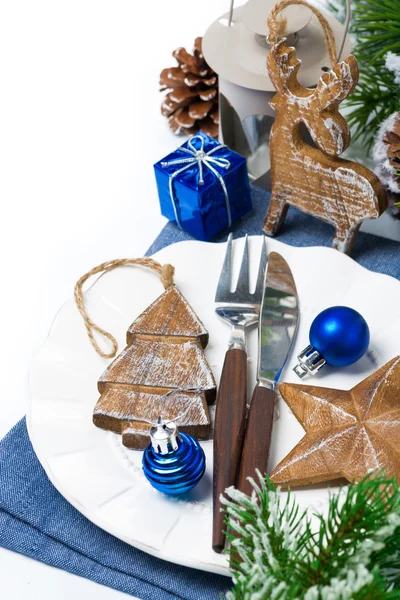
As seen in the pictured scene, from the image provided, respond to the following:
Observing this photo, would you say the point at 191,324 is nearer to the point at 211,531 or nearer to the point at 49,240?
the point at 211,531

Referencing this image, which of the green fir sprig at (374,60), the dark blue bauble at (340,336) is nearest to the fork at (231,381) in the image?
the dark blue bauble at (340,336)

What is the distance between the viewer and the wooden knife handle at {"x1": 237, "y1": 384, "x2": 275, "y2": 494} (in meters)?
0.80

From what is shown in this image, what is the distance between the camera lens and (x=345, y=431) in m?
0.82

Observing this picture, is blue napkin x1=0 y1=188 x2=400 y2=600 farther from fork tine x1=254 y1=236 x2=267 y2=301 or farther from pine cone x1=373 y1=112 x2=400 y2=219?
pine cone x1=373 y1=112 x2=400 y2=219

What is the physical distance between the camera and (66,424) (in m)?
0.90

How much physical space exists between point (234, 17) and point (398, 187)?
1.44 ft

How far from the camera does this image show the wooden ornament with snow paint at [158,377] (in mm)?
873

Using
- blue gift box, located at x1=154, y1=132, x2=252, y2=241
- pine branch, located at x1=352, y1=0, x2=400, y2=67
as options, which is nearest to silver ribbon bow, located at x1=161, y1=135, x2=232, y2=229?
blue gift box, located at x1=154, y1=132, x2=252, y2=241

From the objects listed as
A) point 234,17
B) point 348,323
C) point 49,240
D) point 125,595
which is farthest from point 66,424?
point 234,17

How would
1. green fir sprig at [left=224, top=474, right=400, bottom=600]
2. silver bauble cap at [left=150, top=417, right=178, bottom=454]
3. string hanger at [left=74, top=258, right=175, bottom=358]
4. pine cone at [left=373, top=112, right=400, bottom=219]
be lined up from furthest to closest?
1. pine cone at [left=373, top=112, right=400, bottom=219]
2. string hanger at [left=74, top=258, right=175, bottom=358]
3. silver bauble cap at [left=150, top=417, right=178, bottom=454]
4. green fir sprig at [left=224, top=474, right=400, bottom=600]

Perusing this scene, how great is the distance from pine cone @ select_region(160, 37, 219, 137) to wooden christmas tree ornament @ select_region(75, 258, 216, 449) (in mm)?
535

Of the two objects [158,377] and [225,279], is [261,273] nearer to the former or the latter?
[225,279]

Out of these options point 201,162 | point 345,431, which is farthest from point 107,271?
point 345,431

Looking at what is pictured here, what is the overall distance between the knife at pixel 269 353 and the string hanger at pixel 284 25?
0.32 meters
